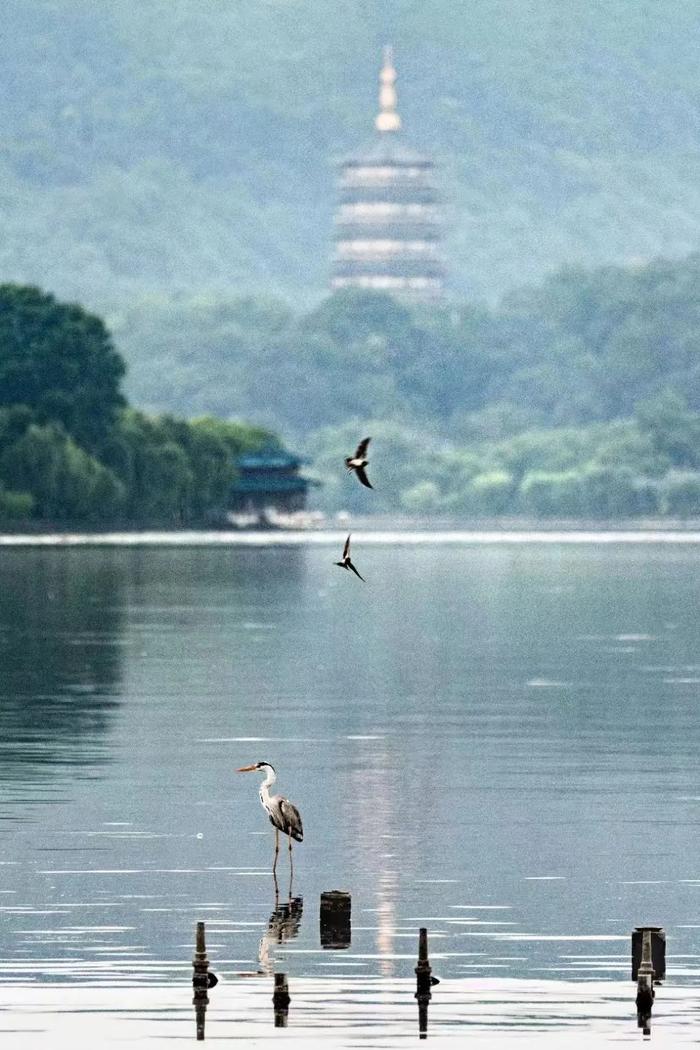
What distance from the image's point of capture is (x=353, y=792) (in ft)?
125

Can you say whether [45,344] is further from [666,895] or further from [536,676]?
[666,895]

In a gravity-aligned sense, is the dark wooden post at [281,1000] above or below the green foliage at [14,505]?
below

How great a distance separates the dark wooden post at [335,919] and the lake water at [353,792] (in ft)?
0.54

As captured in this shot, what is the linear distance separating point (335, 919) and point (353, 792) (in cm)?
1167

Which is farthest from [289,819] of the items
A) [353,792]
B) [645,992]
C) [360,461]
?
[353,792]

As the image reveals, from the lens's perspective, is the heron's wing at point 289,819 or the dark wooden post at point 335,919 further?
the heron's wing at point 289,819

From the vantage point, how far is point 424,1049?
22.1m

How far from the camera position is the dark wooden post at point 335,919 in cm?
2625

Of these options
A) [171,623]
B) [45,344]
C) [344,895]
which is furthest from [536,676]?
[45,344]

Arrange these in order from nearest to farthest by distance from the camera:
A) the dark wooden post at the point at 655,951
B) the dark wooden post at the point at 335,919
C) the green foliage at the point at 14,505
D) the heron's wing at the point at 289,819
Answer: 1. the dark wooden post at the point at 655,951
2. the dark wooden post at the point at 335,919
3. the heron's wing at the point at 289,819
4. the green foliage at the point at 14,505

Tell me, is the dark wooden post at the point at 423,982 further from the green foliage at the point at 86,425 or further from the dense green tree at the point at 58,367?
the dense green tree at the point at 58,367

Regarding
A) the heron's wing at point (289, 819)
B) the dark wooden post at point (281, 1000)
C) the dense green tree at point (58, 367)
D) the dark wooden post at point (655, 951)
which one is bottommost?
the dark wooden post at point (281, 1000)

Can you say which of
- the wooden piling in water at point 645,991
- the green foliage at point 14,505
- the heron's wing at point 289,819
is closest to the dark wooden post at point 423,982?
the wooden piling in water at point 645,991

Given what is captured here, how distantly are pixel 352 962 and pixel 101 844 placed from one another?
721 cm
